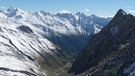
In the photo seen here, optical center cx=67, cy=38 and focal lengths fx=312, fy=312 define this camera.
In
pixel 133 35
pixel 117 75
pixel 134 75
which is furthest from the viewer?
pixel 133 35

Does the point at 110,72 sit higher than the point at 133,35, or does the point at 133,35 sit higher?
the point at 133,35

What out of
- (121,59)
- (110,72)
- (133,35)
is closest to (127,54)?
(121,59)

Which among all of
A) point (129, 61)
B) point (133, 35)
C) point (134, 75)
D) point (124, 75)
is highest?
point (133, 35)

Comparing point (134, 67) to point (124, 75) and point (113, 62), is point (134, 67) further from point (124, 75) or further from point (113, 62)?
point (113, 62)

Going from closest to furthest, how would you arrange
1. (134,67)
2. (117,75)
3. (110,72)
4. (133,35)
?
(134,67) < (117,75) < (110,72) < (133,35)

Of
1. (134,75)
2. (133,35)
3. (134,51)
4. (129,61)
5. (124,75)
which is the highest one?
(133,35)

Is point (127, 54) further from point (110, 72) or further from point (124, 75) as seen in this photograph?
point (124, 75)

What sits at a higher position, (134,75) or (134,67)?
(134,67)

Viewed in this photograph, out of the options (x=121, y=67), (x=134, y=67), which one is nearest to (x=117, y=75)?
(x=121, y=67)

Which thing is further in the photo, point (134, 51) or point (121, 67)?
point (134, 51)
